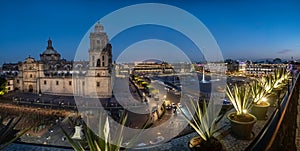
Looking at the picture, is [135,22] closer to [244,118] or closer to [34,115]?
[244,118]

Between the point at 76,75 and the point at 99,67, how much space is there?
610 cm

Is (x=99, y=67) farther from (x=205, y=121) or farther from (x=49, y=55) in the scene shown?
(x=205, y=121)

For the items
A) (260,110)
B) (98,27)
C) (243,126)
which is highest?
(98,27)

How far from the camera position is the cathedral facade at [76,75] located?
30938 mm

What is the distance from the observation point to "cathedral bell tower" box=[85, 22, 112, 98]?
30766mm

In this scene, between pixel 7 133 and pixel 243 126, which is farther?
pixel 243 126

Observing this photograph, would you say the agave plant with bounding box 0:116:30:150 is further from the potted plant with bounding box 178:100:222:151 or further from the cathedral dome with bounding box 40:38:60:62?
the cathedral dome with bounding box 40:38:60:62

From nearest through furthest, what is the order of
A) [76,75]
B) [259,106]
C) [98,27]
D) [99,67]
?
[259,106], [99,67], [98,27], [76,75]

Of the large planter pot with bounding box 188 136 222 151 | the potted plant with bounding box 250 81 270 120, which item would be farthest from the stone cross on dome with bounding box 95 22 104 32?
the large planter pot with bounding box 188 136 222 151

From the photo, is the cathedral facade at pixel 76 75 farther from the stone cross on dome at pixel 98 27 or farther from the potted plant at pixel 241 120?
the potted plant at pixel 241 120

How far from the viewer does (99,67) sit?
3094 cm

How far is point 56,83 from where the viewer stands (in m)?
35.2

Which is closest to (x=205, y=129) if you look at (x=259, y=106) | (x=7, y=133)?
(x=259, y=106)

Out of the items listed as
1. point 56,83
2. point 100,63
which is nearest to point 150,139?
point 100,63
